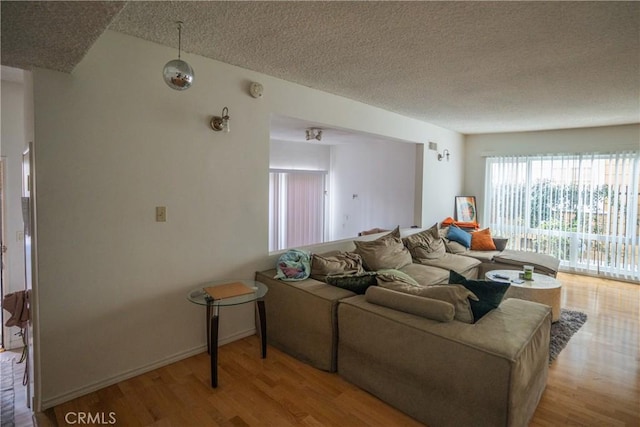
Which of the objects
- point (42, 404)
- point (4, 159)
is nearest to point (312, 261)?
point (42, 404)

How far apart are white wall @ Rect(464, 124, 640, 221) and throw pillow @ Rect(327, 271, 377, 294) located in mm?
4784

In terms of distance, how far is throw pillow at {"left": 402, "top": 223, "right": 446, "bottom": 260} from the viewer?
4.69 meters

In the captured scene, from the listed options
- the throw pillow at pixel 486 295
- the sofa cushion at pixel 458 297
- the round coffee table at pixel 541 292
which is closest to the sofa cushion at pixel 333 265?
the sofa cushion at pixel 458 297

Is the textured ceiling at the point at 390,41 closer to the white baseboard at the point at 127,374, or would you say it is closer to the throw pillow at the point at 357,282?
the throw pillow at the point at 357,282

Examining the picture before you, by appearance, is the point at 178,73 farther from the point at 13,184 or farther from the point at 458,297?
the point at 13,184

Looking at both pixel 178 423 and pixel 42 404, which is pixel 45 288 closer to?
pixel 42 404

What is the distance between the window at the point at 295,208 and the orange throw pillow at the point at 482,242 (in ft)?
9.71

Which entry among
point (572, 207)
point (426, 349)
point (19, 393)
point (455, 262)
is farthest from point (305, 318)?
point (572, 207)

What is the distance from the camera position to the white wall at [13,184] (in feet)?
11.1

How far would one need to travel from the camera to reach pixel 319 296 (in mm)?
2719

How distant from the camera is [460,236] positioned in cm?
555

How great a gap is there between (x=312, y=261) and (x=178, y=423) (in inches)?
64.6

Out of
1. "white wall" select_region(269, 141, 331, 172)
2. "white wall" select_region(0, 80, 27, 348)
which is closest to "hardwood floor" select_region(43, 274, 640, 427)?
"white wall" select_region(0, 80, 27, 348)

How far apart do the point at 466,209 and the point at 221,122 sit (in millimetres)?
5215
